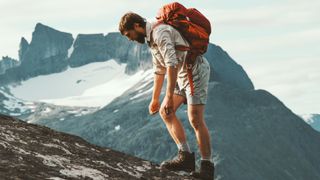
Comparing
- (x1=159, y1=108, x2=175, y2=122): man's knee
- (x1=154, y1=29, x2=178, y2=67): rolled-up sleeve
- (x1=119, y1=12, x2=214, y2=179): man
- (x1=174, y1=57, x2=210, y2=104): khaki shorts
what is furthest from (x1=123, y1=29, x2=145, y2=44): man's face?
(x1=159, y1=108, x2=175, y2=122): man's knee

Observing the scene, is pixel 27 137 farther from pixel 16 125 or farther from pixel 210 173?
pixel 210 173

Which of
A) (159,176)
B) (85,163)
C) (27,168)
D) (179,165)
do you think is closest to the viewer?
(27,168)

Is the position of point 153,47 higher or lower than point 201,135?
higher

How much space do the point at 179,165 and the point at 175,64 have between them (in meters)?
2.32

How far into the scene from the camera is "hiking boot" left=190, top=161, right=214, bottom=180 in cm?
1307

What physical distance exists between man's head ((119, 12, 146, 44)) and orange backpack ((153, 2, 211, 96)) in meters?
0.31

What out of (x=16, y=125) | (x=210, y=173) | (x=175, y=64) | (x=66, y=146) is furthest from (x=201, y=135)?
(x=16, y=125)

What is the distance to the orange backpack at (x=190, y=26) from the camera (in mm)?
12516

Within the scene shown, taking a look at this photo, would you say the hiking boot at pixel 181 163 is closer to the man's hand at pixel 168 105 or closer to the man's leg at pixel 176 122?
the man's leg at pixel 176 122

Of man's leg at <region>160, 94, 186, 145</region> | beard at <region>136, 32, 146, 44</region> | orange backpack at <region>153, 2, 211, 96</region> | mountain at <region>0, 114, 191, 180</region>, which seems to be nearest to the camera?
mountain at <region>0, 114, 191, 180</region>

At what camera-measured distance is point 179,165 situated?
44.1 ft

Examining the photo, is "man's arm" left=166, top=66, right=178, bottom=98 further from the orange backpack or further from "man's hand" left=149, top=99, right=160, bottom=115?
"man's hand" left=149, top=99, right=160, bottom=115

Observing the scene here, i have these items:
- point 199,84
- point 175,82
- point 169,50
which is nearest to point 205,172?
point 199,84

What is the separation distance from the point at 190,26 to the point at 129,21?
1.10 meters
